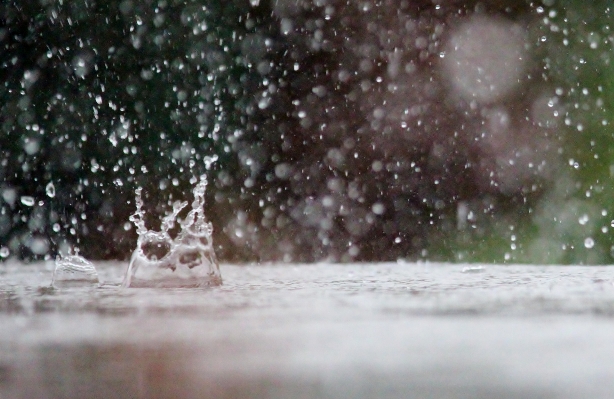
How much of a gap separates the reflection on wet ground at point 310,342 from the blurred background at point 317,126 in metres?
2.78

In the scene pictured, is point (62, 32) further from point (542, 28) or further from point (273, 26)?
point (542, 28)

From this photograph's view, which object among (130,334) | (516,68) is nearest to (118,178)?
(516,68)

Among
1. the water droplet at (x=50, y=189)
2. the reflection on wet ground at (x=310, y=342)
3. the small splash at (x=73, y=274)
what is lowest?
the reflection on wet ground at (x=310, y=342)

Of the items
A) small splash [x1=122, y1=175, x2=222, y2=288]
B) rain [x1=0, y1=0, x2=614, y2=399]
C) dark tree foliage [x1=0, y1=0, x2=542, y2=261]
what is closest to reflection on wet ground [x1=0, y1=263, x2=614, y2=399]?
small splash [x1=122, y1=175, x2=222, y2=288]

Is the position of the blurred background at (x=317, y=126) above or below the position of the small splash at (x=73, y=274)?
above

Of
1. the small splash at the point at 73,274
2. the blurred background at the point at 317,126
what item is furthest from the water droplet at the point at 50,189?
the small splash at the point at 73,274

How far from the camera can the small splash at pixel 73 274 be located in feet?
6.68

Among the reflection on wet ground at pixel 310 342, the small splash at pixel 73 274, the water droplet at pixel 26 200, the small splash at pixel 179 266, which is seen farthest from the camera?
the water droplet at pixel 26 200

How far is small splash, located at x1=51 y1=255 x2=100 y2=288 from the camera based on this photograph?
204 cm

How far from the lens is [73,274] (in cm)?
204

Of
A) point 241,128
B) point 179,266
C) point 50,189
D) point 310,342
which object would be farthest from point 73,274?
point 241,128

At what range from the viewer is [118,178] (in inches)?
179

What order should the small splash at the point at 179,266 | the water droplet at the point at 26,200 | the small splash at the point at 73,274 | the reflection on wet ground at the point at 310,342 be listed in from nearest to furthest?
1. the reflection on wet ground at the point at 310,342
2. the small splash at the point at 179,266
3. the small splash at the point at 73,274
4. the water droplet at the point at 26,200

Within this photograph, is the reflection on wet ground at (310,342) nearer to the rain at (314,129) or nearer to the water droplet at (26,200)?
the rain at (314,129)
